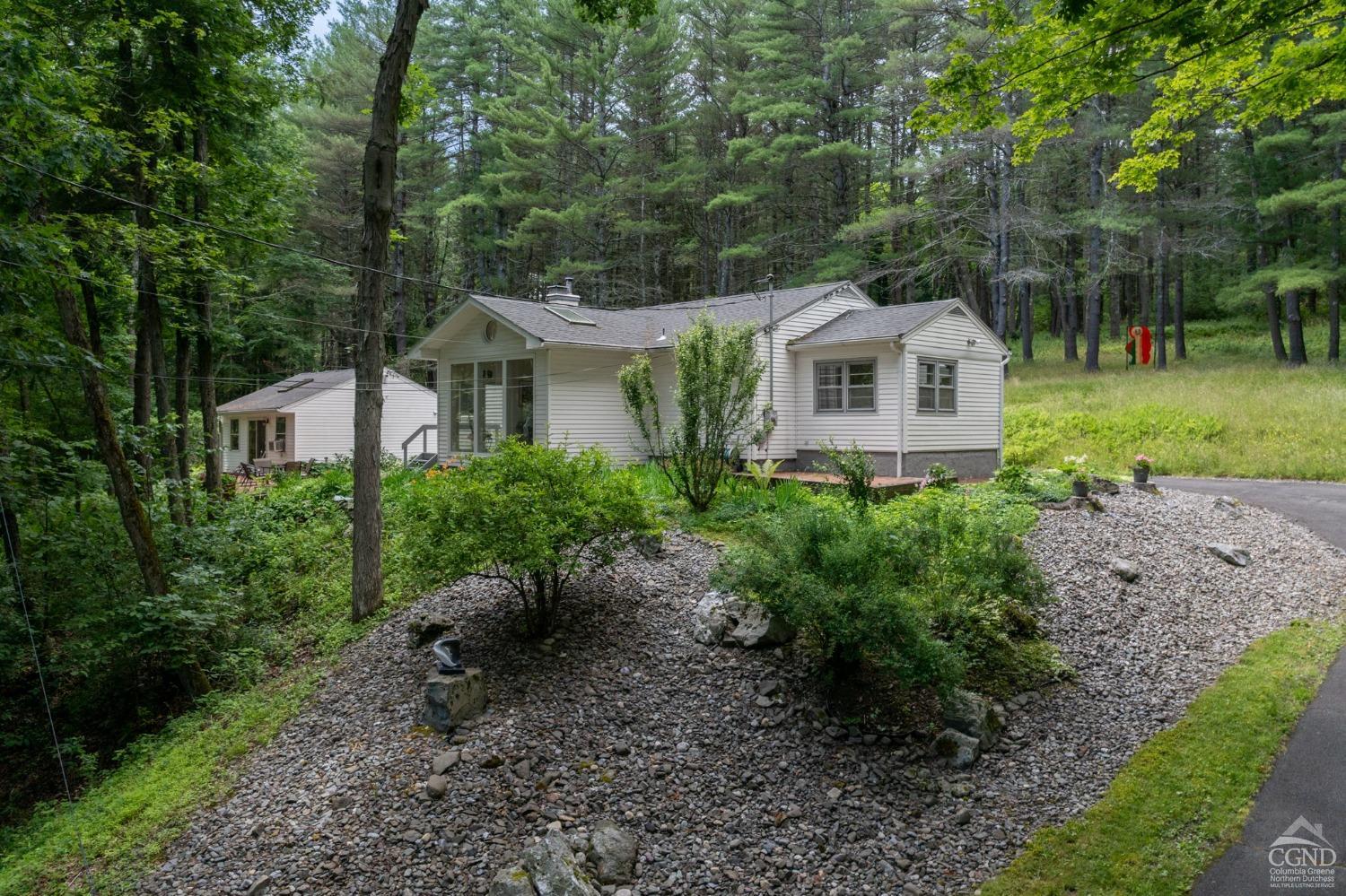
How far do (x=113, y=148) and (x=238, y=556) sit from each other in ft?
14.8

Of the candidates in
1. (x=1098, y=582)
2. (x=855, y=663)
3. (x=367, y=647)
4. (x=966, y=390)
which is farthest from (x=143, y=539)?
(x=966, y=390)

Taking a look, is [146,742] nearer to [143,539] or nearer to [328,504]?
[143,539]

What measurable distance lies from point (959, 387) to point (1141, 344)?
14.5 metres

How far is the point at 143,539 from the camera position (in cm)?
631

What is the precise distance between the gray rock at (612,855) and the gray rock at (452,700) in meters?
1.31

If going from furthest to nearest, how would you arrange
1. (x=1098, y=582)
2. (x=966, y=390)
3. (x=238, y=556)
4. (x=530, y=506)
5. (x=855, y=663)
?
(x=966, y=390), (x=238, y=556), (x=1098, y=582), (x=530, y=506), (x=855, y=663)

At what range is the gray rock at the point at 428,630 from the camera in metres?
5.73

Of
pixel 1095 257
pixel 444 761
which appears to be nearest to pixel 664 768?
pixel 444 761

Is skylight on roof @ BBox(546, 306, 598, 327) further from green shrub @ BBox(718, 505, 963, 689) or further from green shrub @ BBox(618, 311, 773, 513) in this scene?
green shrub @ BBox(718, 505, 963, 689)

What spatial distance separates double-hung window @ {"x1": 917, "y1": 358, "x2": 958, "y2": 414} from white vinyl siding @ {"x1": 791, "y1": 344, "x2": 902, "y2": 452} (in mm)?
552

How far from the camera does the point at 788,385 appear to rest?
13430 mm

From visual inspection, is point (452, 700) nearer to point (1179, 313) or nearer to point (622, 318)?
point (622, 318)

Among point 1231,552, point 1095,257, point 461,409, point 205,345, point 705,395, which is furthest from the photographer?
point 1095,257

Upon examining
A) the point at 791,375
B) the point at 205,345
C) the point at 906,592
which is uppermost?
the point at 205,345
